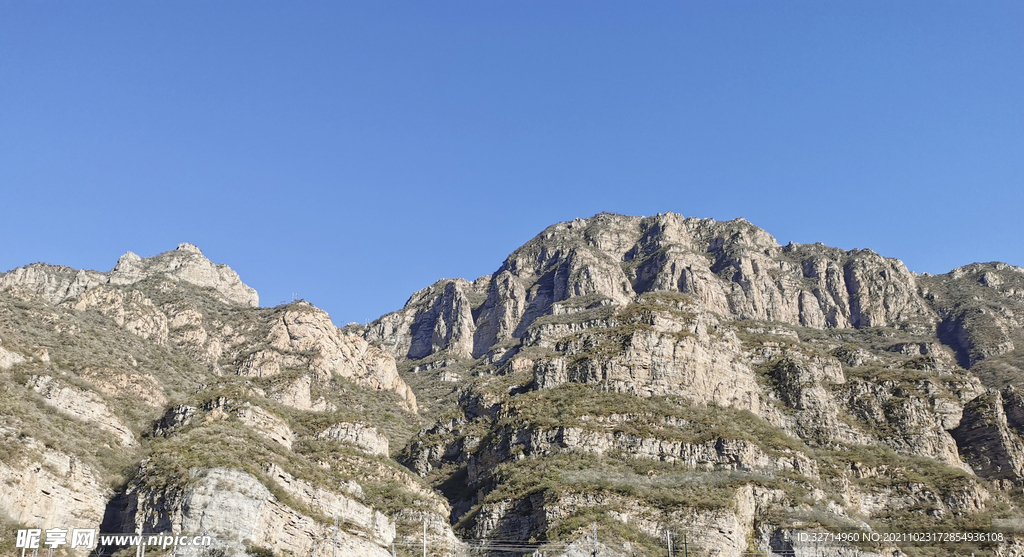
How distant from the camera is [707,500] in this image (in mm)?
119875

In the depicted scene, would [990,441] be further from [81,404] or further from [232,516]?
[81,404]

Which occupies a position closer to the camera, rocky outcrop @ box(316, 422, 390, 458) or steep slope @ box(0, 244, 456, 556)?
steep slope @ box(0, 244, 456, 556)

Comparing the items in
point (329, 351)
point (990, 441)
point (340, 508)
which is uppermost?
point (329, 351)

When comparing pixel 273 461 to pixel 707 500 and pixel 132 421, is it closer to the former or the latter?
pixel 132 421

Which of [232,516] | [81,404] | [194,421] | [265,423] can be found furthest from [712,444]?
[81,404]

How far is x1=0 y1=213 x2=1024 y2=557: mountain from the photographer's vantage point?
346 ft

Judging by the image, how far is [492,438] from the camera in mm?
145125

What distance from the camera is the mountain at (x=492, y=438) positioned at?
10538cm

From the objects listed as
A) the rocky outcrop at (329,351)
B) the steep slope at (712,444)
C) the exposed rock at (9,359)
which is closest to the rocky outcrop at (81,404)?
the exposed rock at (9,359)

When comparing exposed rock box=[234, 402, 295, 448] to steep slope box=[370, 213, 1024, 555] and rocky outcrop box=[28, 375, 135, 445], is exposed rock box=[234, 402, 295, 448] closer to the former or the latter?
rocky outcrop box=[28, 375, 135, 445]

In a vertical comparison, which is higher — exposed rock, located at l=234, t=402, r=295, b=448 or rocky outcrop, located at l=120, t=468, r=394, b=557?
exposed rock, located at l=234, t=402, r=295, b=448

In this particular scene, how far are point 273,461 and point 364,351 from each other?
79368mm

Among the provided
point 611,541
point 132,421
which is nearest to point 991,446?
point 611,541

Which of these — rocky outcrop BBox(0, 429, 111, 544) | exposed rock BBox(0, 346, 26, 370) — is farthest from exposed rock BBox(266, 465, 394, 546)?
exposed rock BBox(0, 346, 26, 370)
